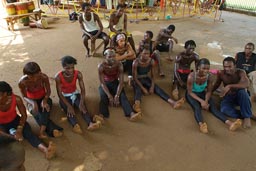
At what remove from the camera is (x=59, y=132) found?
3.17m

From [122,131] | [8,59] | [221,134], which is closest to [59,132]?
[122,131]

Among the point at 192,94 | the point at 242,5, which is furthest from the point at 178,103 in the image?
the point at 242,5

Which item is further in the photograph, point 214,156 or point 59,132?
point 59,132

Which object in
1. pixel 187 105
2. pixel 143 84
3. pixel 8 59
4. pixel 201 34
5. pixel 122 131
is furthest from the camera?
pixel 201 34

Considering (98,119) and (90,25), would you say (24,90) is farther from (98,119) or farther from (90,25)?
(90,25)

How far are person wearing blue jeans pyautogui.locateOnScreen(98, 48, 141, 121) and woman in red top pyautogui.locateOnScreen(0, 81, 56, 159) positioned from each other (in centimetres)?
103

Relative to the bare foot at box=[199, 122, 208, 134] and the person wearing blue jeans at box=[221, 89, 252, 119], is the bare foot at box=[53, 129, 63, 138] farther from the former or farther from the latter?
the person wearing blue jeans at box=[221, 89, 252, 119]

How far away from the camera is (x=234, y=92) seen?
11.9 feet

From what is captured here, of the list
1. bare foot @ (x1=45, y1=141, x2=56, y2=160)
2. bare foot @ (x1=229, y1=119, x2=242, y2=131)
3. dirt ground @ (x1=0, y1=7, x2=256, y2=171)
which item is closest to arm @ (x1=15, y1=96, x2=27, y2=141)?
dirt ground @ (x1=0, y1=7, x2=256, y2=171)

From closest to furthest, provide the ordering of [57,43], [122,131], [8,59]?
[122,131] < [8,59] < [57,43]

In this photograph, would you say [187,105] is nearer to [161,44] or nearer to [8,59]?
[161,44]

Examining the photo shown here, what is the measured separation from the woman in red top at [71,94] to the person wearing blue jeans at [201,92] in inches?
56.7

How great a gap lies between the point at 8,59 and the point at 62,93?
2863 millimetres

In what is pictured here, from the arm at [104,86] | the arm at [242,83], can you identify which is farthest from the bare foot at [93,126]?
the arm at [242,83]
